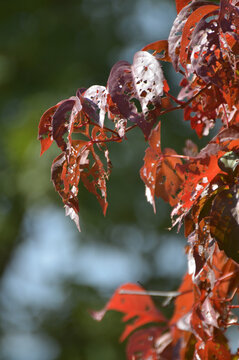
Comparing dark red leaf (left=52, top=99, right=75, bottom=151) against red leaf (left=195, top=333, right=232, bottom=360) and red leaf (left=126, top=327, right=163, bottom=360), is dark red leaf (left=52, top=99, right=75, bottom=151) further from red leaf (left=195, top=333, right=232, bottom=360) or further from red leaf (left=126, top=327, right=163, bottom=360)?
red leaf (left=126, top=327, right=163, bottom=360)

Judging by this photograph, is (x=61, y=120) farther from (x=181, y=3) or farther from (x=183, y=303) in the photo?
(x=183, y=303)

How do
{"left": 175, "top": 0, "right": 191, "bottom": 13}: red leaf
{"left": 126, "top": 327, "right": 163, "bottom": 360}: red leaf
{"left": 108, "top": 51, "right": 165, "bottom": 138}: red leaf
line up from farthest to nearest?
{"left": 126, "top": 327, "right": 163, "bottom": 360}: red leaf → {"left": 175, "top": 0, "right": 191, "bottom": 13}: red leaf → {"left": 108, "top": 51, "right": 165, "bottom": 138}: red leaf

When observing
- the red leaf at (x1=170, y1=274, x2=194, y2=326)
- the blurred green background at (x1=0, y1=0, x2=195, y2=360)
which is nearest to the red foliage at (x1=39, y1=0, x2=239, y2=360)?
the red leaf at (x1=170, y1=274, x2=194, y2=326)

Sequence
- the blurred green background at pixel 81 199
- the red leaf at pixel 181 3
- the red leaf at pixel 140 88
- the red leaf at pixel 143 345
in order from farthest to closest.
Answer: the blurred green background at pixel 81 199, the red leaf at pixel 143 345, the red leaf at pixel 181 3, the red leaf at pixel 140 88

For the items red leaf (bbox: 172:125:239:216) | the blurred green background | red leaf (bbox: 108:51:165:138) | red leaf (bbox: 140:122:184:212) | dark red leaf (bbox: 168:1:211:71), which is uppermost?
dark red leaf (bbox: 168:1:211:71)

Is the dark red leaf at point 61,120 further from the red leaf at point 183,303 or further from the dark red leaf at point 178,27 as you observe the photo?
the red leaf at point 183,303

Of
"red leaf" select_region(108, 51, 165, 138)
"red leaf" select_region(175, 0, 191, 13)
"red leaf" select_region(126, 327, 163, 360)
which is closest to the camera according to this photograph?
"red leaf" select_region(108, 51, 165, 138)

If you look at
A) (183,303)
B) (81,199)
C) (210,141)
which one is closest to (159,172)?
(210,141)

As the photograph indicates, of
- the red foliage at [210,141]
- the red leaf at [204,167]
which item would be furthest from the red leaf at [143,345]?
the red leaf at [204,167]

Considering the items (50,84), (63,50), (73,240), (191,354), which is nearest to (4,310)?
(73,240)

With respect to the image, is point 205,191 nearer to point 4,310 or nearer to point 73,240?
point 73,240

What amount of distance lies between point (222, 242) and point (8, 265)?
3.64 metres

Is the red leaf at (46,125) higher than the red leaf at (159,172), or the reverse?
the red leaf at (46,125)

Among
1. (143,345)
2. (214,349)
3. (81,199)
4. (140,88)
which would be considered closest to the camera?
(140,88)
